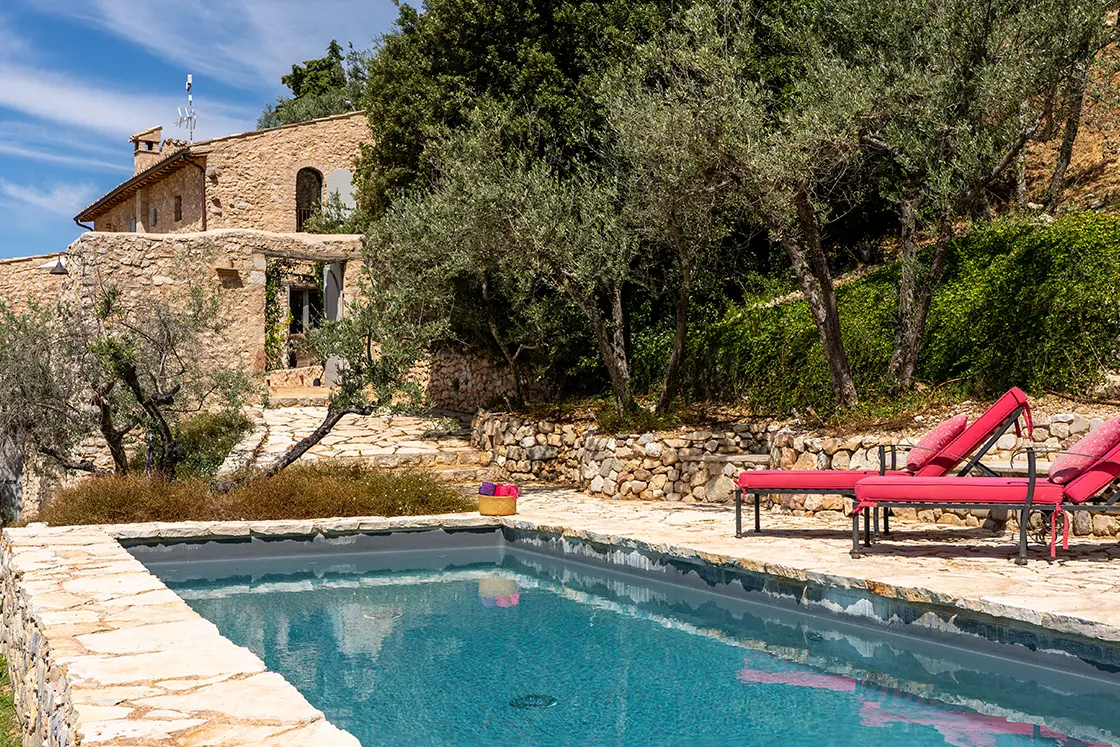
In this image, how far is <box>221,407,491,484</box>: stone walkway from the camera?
1378 centimetres

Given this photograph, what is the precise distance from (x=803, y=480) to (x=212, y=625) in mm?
5131

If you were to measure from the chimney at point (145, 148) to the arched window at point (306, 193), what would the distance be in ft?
21.1

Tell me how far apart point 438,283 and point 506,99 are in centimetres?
336

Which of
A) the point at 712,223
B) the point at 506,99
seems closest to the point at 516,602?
the point at 712,223

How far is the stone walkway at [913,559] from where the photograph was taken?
5488 mm

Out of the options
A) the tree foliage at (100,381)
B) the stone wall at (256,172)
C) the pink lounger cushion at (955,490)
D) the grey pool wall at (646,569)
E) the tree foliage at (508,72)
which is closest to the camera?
the grey pool wall at (646,569)

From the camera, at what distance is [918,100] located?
33.9 ft

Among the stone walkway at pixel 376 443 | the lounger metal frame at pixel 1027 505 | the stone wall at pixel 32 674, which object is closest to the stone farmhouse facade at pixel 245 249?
the stone walkway at pixel 376 443

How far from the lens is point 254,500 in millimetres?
10078

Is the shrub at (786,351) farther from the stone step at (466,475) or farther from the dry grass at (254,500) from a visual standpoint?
the dry grass at (254,500)

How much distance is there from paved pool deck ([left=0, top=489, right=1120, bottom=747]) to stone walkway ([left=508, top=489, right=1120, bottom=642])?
0.04 feet

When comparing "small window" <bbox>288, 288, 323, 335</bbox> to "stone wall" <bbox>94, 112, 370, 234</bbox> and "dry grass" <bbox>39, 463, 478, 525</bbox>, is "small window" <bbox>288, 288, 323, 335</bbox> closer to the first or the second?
"stone wall" <bbox>94, 112, 370, 234</bbox>

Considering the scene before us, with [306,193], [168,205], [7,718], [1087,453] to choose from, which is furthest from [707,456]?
[168,205]

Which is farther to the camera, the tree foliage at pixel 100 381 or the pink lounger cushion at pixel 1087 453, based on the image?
the tree foliage at pixel 100 381
